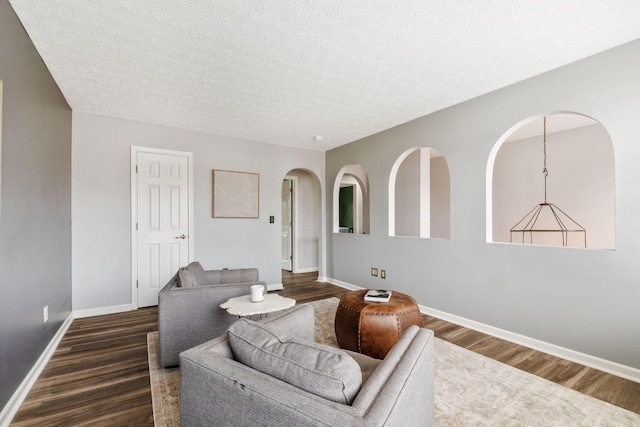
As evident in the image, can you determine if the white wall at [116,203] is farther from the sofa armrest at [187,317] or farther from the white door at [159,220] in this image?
the sofa armrest at [187,317]

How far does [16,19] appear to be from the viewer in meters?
1.85

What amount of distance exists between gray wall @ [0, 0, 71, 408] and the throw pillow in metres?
1.57

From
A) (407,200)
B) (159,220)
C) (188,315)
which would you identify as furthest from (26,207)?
(407,200)

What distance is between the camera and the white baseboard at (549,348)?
7.27 feet

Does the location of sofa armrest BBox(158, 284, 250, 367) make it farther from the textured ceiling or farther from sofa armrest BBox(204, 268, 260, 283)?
the textured ceiling

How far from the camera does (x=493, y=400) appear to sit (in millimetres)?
1907

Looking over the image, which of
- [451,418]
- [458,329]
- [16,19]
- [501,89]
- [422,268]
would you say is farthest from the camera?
[422,268]

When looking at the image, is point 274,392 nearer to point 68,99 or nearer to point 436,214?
point 68,99

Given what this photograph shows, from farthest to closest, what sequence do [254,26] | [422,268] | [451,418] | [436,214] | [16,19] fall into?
[436,214] → [422,268] → [254,26] → [16,19] → [451,418]

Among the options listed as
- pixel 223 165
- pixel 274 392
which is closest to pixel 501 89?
pixel 274 392

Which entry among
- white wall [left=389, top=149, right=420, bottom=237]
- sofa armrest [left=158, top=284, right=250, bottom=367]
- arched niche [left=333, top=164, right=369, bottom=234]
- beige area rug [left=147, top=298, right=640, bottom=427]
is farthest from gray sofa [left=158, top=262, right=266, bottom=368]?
arched niche [left=333, top=164, right=369, bottom=234]

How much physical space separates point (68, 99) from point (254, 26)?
258cm

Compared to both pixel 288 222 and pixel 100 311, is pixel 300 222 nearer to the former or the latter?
pixel 288 222

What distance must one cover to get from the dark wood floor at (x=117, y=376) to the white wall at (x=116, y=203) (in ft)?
1.94
